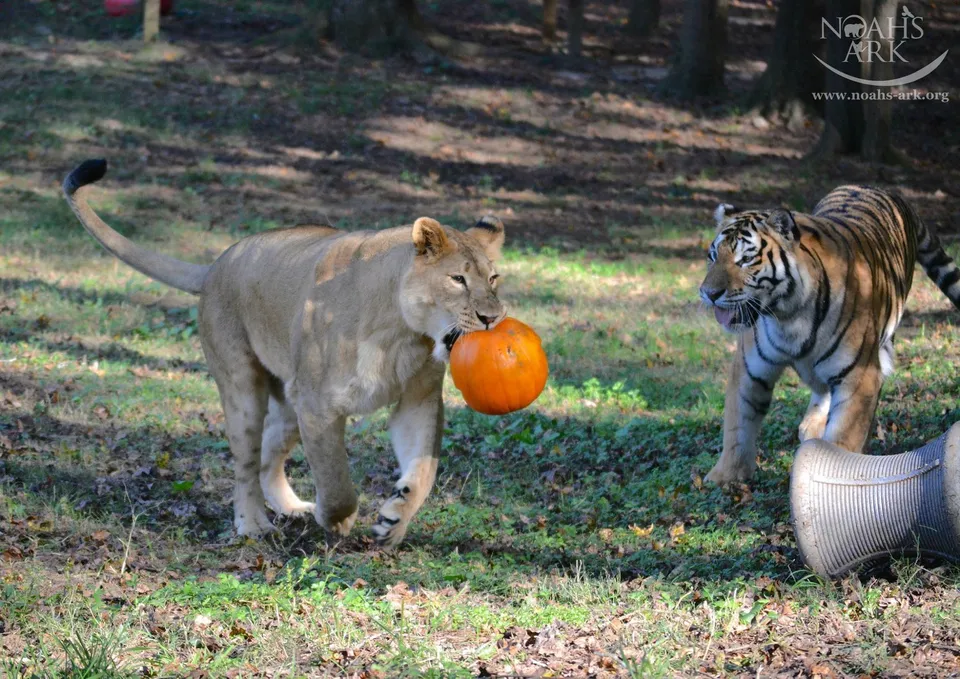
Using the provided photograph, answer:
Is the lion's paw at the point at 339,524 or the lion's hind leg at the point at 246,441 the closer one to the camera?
the lion's paw at the point at 339,524

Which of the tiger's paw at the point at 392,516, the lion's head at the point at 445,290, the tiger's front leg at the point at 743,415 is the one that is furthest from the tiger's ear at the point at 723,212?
the tiger's paw at the point at 392,516

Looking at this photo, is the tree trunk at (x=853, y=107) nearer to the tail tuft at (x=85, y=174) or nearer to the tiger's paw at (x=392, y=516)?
the tail tuft at (x=85, y=174)

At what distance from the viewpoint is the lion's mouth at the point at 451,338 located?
17.7 feet

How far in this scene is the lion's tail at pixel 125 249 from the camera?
6852mm

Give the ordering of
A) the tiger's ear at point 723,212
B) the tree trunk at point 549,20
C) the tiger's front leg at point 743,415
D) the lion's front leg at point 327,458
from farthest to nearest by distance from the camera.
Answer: the tree trunk at point 549,20, the tiger's front leg at point 743,415, the tiger's ear at point 723,212, the lion's front leg at point 327,458

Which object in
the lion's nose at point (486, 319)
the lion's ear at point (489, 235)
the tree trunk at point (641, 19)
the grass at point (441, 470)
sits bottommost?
the grass at point (441, 470)

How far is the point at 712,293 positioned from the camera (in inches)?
260

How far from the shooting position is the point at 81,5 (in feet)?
79.5

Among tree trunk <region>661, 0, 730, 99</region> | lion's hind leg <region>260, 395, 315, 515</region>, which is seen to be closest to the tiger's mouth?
lion's hind leg <region>260, 395, 315, 515</region>

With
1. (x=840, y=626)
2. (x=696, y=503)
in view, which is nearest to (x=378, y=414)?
(x=696, y=503)

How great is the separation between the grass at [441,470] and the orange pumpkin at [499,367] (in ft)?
2.95

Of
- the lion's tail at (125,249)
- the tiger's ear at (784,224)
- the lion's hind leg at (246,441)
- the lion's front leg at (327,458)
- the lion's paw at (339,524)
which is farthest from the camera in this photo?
the lion's tail at (125,249)

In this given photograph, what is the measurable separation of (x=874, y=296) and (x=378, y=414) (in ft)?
13.5

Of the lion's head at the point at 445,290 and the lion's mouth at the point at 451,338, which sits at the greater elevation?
the lion's head at the point at 445,290
